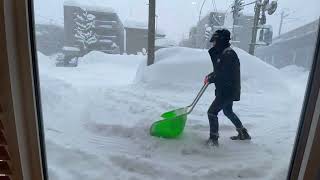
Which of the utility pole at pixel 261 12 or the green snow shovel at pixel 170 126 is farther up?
the utility pole at pixel 261 12

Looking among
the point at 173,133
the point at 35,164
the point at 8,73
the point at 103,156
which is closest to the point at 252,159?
the point at 173,133

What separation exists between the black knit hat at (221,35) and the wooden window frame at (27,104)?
102cm

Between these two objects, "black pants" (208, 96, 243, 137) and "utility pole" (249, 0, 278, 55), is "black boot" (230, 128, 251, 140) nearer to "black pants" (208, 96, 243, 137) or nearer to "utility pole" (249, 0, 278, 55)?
"black pants" (208, 96, 243, 137)

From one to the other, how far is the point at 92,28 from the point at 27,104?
1.41m

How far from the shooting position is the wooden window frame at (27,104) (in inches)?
26.6

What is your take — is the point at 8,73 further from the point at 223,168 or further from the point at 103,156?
the point at 223,168

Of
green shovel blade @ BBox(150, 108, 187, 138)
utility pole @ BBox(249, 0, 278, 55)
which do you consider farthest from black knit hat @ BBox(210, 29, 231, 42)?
green shovel blade @ BBox(150, 108, 187, 138)

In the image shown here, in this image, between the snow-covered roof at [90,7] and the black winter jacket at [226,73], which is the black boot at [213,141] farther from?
the snow-covered roof at [90,7]

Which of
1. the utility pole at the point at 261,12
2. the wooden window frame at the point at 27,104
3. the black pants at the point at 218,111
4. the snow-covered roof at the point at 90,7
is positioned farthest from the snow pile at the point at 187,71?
the wooden window frame at the point at 27,104

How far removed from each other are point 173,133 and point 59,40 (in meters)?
1.04

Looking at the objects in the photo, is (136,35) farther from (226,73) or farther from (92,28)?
(226,73)

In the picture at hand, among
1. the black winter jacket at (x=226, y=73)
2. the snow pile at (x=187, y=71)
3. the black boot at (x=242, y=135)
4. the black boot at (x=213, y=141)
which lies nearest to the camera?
the black winter jacket at (x=226, y=73)

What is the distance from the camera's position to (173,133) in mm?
2115

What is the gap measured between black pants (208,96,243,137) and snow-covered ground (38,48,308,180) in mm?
104
